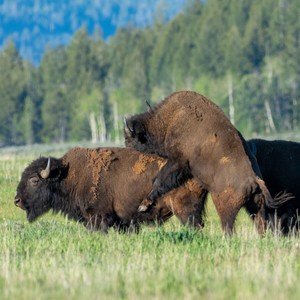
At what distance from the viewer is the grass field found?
7406 mm

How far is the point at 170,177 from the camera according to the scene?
42.0 ft

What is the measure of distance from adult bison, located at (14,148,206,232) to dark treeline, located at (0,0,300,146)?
60496 millimetres

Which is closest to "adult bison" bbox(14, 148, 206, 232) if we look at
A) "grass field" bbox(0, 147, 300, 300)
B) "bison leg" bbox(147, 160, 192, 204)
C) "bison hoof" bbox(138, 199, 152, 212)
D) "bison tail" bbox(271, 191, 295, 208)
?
"bison hoof" bbox(138, 199, 152, 212)

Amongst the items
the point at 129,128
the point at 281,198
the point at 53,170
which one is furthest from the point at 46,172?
the point at 281,198

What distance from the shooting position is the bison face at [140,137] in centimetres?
1373

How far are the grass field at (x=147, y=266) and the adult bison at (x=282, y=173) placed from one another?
2238 mm

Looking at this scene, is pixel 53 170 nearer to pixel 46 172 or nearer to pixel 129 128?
pixel 46 172

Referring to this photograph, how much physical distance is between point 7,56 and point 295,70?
3733cm

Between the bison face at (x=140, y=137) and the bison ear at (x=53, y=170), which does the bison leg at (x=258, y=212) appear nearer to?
the bison face at (x=140, y=137)

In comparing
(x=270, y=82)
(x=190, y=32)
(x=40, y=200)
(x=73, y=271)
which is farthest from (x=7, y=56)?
(x=73, y=271)

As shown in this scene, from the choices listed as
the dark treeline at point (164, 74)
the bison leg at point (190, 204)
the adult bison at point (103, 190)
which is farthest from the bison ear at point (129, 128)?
the dark treeline at point (164, 74)

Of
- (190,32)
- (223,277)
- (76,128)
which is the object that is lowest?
(223,277)

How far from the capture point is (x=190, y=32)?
3588 inches

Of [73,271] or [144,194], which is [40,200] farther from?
[73,271]
